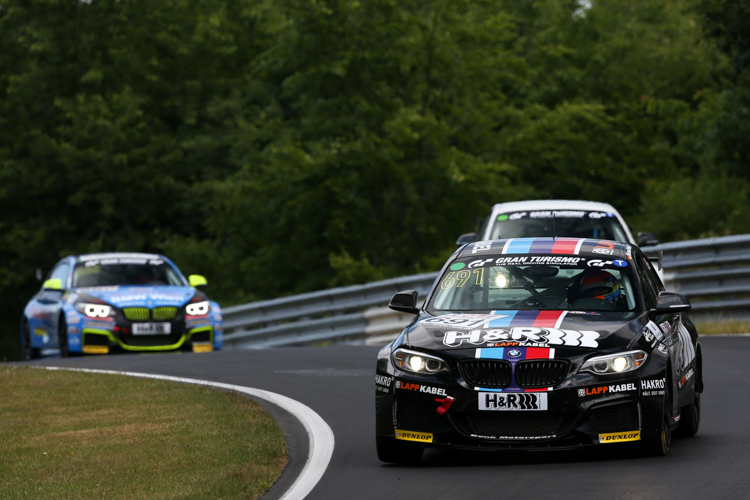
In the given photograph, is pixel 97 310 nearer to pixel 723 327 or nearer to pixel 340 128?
pixel 723 327

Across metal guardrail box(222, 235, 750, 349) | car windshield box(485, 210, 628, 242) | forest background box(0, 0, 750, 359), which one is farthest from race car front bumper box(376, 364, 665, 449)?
forest background box(0, 0, 750, 359)

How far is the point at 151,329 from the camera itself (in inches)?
723

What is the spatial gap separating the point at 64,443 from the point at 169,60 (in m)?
35.3

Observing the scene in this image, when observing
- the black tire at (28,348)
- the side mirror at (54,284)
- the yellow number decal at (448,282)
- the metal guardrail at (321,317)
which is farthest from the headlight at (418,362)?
the black tire at (28,348)

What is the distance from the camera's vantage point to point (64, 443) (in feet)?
32.4

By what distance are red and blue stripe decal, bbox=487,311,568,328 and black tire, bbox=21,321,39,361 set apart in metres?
13.3

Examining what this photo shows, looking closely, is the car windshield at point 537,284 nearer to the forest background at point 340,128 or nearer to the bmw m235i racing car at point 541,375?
the bmw m235i racing car at point 541,375

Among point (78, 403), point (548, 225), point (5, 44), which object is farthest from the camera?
point (5, 44)

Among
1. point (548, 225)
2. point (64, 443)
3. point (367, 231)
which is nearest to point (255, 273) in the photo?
point (367, 231)

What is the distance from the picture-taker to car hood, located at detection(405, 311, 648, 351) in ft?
26.2

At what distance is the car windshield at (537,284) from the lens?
29.2 feet

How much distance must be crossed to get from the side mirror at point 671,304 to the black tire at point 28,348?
13640 mm

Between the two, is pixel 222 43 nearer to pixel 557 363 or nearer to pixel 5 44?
pixel 5 44

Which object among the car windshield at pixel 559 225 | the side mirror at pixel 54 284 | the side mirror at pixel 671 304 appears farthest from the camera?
the side mirror at pixel 54 284
